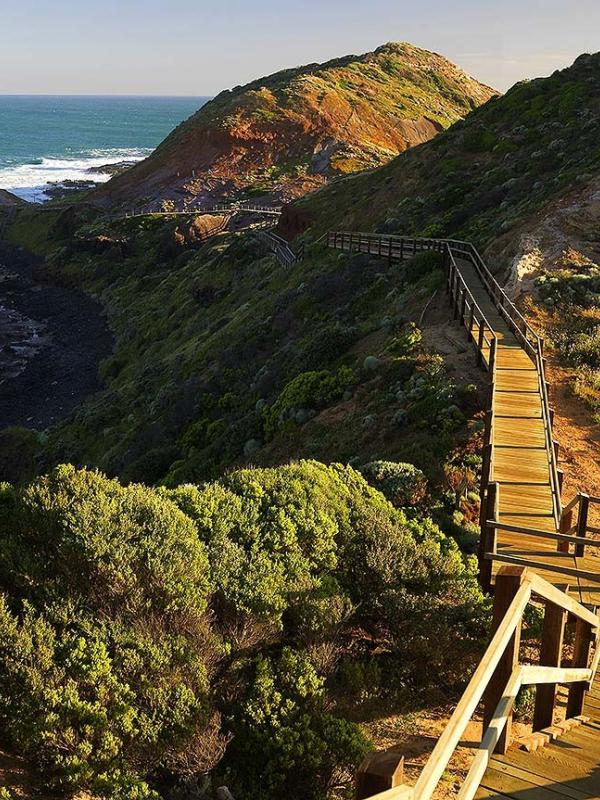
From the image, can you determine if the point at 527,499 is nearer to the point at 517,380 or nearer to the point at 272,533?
the point at 272,533

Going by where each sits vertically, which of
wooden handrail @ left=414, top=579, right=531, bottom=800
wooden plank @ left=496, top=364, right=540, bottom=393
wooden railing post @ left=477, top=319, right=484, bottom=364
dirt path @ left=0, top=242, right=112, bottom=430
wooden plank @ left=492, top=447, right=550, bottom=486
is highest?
wooden railing post @ left=477, top=319, right=484, bottom=364

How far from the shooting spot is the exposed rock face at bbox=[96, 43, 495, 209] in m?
69.5

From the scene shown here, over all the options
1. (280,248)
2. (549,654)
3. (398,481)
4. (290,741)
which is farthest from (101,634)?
(280,248)

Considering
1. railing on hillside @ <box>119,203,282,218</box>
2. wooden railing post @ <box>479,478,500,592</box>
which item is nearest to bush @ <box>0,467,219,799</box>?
wooden railing post @ <box>479,478,500,592</box>

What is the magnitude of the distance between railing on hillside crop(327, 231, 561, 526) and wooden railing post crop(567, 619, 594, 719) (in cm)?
290

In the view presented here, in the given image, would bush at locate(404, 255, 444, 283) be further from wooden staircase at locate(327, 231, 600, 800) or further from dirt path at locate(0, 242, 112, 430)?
dirt path at locate(0, 242, 112, 430)

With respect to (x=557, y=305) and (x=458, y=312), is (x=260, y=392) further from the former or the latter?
(x=557, y=305)

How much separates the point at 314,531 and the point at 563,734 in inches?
129

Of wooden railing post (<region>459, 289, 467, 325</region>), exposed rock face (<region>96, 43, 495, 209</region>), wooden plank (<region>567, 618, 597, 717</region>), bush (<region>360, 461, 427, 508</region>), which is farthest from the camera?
exposed rock face (<region>96, 43, 495, 209</region>)

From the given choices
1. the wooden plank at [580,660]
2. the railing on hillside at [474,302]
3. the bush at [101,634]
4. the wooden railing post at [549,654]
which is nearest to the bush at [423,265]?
the railing on hillside at [474,302]

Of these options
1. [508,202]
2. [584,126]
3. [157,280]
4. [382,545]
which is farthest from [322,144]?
[382,545]

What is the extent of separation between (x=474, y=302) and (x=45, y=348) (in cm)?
3303

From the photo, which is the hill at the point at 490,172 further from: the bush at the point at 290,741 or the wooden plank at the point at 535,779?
the wooden plank at the point at 535,779

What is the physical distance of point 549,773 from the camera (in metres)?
4.56
